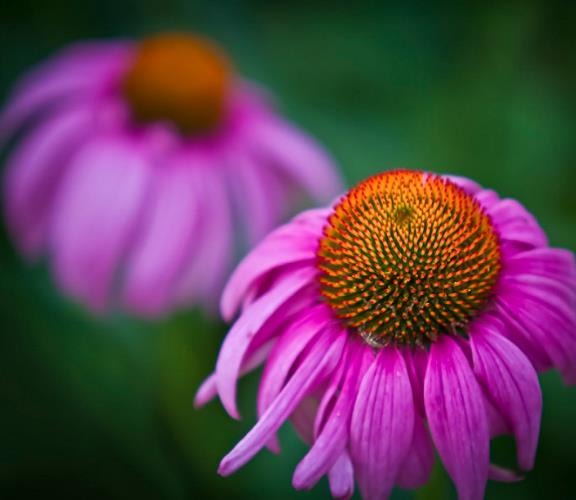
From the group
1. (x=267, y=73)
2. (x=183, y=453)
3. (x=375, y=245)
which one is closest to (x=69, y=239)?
(x=183, y=453)

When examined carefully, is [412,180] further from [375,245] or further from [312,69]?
[312,69]

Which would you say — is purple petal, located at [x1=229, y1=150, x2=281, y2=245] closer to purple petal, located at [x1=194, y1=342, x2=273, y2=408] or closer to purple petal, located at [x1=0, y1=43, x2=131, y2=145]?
purple petal, located at [x1=0, y1=43, x2=131, y2=145]

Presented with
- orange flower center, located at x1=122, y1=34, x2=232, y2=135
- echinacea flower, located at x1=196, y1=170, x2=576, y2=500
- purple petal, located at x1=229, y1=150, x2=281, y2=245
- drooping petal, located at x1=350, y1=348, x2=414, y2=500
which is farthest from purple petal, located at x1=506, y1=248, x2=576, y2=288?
orange flower center, located at x1=122, y1=34, x2=232, y2=135

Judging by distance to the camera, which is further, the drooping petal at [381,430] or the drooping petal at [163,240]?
the drooping petal at [163,240]

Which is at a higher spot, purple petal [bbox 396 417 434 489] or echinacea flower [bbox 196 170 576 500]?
echinacea flower [bbox 196 170 576 500]

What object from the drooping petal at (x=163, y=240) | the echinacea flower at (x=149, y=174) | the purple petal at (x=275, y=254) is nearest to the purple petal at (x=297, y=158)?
the echinacea flower at (x=149, y=174)

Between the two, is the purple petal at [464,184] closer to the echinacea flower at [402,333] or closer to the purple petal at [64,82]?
the echinacea flower at [402,333]
